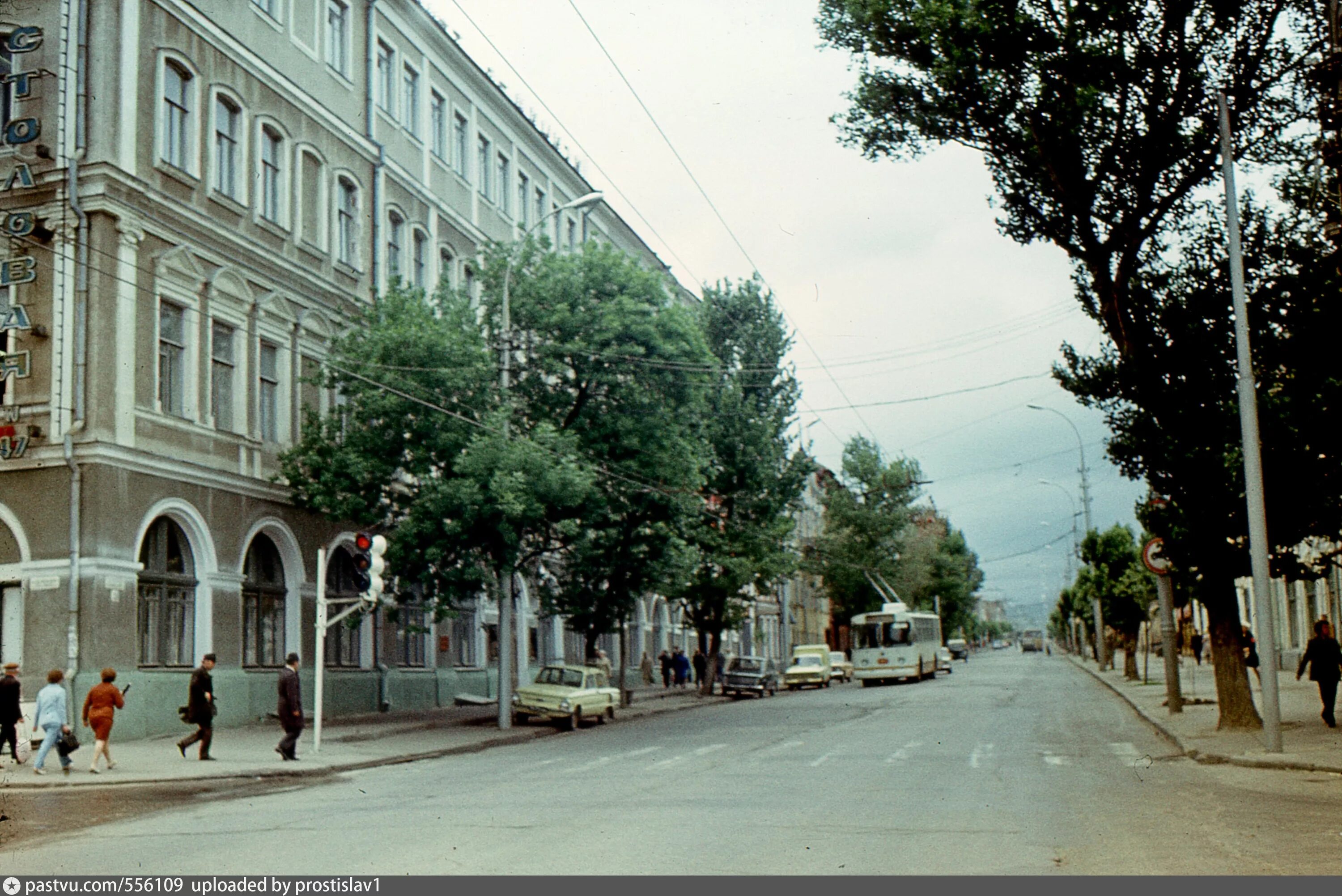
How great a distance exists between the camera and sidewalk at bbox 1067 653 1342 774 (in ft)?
58.6

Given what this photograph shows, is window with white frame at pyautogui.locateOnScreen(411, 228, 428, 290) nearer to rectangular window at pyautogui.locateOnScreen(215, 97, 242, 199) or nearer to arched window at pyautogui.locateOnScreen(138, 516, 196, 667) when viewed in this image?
rectangular window at pyautogui.locateOnScreen(215, 97, 242, 199)

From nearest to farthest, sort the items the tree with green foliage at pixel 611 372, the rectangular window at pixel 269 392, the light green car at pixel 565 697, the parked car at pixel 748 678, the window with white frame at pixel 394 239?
the rectangular window at pixel 269 392 < the tree with green foliage at pixel 611 372 < the light green car at pixel 565 697 < the window with white frame at pixel 394 239 < the parked car at pixel 748 678

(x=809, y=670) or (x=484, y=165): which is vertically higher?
(x=484, y=165)

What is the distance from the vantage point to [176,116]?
90.3 feet

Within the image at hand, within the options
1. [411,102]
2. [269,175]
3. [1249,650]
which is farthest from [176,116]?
[1249,650]

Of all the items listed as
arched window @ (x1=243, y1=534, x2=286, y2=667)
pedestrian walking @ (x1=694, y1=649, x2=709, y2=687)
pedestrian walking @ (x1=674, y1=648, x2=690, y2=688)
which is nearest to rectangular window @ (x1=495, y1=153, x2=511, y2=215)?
pedestrian walking @ (x1=694, y1=649, x2=709, y2=687)

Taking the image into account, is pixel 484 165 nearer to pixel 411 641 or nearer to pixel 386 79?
pixel 386 79

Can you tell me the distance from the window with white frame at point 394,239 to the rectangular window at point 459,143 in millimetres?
4689

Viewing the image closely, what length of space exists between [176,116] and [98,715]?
42.5 ft

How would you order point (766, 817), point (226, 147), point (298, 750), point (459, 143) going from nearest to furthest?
1. point (766, 817)
2. point (298, 750)
3. point (226, 147)
4. point (459, 143)

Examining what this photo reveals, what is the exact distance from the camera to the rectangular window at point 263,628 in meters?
29.1

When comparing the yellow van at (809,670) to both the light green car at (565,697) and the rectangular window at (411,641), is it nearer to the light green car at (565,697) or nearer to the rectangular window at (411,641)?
the rectangular window at (411,641)

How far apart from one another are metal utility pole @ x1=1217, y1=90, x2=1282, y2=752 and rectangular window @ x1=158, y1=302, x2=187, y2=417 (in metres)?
18.8

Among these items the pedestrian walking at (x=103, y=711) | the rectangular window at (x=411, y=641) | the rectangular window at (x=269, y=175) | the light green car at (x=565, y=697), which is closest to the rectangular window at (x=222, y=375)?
the rectangular window at (x=269, y=175)
